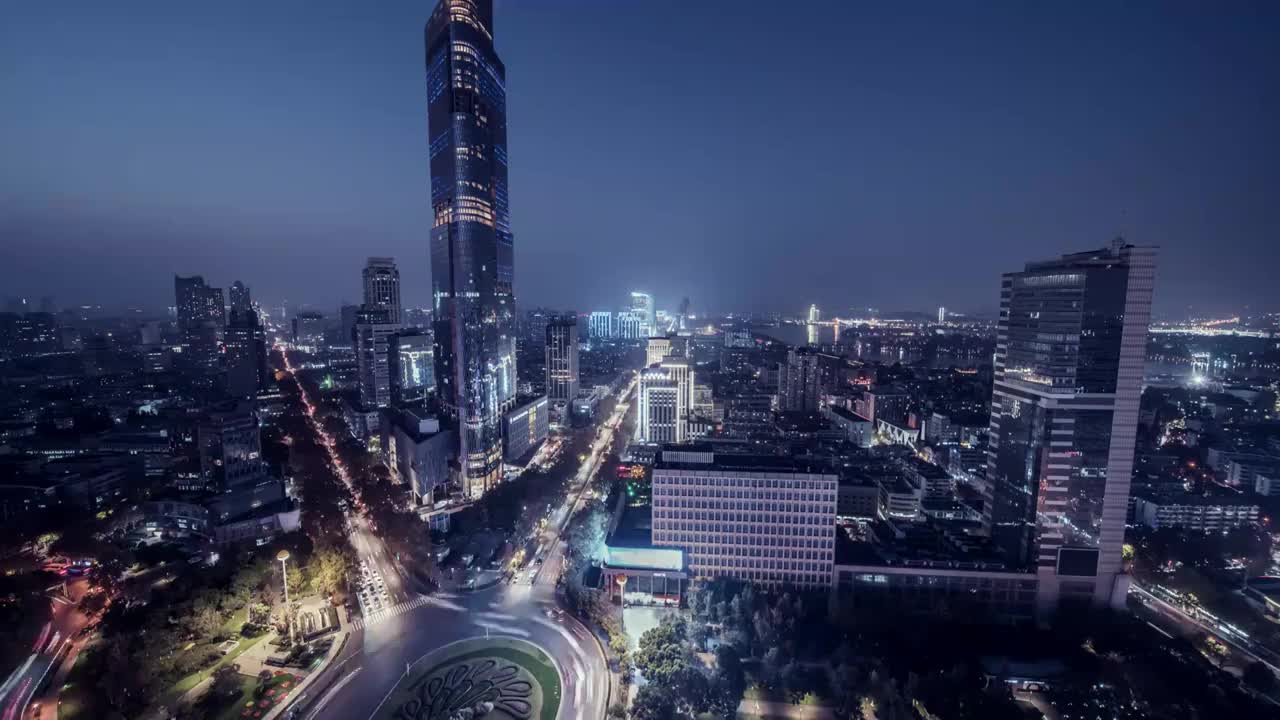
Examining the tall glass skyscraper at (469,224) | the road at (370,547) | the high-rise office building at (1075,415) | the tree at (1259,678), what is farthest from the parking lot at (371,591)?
the tree at (1259,678)

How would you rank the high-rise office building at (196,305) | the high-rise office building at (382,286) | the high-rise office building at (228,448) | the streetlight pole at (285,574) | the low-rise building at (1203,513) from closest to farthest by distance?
the streetlight pole at (285,574)
the low-rise building at (1203,513)
the high-rise office building at (228,448)
the high-rise office building at (382,286)
the high-rise office building at (196,305)

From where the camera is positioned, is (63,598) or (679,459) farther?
(679,459)

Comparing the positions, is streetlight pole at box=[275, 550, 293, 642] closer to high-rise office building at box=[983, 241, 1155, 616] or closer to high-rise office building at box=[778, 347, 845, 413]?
high-rise office building at box=[983, 241, 1155, 616]

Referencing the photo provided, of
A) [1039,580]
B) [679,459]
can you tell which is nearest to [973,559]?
[1039,580]

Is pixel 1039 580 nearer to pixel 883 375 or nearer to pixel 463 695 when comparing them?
pixel 463 695

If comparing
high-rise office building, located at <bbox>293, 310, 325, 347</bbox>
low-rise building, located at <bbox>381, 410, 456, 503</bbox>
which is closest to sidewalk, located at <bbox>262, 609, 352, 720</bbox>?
low-rise building, located at <bbox>381, 410, 456, 503</bbox>

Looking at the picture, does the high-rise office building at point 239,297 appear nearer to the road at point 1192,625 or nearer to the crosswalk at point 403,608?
the crosswalk at point 403,608
